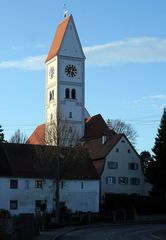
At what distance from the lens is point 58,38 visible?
12281 centimetres

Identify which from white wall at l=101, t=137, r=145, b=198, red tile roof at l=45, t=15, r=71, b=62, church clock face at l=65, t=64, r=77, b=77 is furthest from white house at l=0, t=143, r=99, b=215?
red tile roof at l=45, t=15, r=71, b=62

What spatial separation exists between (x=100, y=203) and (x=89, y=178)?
5.20 meters

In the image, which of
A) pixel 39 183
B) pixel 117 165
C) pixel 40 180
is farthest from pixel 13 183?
pixel 117 165

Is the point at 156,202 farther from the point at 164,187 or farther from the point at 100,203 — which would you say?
the point at 100,203

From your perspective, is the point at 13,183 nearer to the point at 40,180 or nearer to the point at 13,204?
the point at 13,204

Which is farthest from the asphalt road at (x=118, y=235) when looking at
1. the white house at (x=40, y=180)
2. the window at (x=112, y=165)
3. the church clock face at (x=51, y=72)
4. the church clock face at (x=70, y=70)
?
the church clock face at (x=51, y=72)

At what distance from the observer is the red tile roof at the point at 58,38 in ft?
396

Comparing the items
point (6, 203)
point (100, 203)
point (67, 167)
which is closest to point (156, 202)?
point (100, 203)

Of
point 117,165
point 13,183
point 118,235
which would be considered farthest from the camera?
point 117,165

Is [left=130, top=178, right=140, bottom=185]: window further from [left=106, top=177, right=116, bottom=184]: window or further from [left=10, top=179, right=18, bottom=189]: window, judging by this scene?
[left=10, top=179, right=18, bottom=189]: window

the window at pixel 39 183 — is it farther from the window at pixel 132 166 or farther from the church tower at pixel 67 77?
the church tower at pixel 67 77

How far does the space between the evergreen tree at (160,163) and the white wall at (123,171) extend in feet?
25.2

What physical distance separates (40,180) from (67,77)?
48.6m

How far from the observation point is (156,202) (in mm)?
79062
